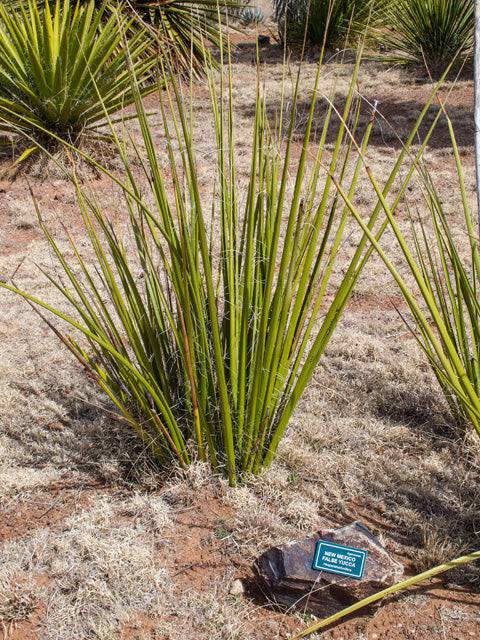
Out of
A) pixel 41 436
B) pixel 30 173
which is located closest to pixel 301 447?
pixel 41 436

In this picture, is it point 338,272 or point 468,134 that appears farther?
point 468,134

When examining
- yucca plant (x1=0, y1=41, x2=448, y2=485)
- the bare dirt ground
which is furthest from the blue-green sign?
yucca plant (x1=0, y1=41, x2=448, y2=485)

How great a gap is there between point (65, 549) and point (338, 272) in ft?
9.43

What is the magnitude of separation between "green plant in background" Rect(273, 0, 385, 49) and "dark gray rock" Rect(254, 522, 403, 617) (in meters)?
7.71

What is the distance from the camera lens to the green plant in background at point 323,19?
903cm

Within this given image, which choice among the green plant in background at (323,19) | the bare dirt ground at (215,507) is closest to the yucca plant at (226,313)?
the bare dirt ground at (215,507)

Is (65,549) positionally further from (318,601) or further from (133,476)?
(318,601)

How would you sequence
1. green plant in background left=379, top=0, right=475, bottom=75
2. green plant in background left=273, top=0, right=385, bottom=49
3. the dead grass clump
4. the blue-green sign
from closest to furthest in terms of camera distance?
the blue-green sign, the dead grass clump, green plant in background left=379, top=0, right=475, bottom=75, green plant in background left=273, top=0, right=385, bottom=49

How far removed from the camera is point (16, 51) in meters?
5.53

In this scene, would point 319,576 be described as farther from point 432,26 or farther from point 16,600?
point 432,26

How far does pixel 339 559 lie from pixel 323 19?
874 cm

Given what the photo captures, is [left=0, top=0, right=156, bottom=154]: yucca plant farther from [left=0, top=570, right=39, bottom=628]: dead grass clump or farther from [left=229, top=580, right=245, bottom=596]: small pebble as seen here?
[left=229, top=580, right=245, bottom=596]: small pebble

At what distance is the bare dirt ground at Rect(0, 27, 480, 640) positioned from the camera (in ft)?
6.39

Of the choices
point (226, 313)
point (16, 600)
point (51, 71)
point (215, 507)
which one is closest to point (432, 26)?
point (51, 71)
